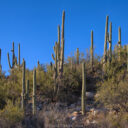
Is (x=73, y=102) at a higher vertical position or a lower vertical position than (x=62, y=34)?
lower

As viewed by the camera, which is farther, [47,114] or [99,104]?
[99,104]

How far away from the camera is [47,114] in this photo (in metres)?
11.7

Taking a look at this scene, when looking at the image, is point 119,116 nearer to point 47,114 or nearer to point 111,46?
point 47,114

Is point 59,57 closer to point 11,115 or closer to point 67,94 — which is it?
point 67,94

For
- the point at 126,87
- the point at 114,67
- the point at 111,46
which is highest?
the point at 111,46

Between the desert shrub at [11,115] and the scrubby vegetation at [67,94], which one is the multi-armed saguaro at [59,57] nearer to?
the scrubby vegetation at [67,94]

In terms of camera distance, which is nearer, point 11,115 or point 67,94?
point 11,115

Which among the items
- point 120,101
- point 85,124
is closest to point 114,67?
point 120,101

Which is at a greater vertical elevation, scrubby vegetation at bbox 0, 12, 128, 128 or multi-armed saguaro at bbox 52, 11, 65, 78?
multi-armed saguaro at bbox 52, 11, 65, 78

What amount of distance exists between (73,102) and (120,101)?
3.21 m

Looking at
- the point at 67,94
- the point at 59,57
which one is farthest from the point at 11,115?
the point at 59,57

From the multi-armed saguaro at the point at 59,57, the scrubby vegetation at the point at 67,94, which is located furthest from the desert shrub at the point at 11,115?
the multi-armed saguaro at the point at 59,57

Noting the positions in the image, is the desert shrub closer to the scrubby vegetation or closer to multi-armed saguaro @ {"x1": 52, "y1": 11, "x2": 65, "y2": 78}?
the scrubby vegetation

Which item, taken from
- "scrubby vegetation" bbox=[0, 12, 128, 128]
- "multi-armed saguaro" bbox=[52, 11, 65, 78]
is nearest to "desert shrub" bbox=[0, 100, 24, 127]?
"scrubby vegetation" bbox=[0, 12, 128, 128]
